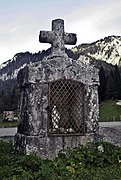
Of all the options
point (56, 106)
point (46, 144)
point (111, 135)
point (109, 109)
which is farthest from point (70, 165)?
point (109, 109)

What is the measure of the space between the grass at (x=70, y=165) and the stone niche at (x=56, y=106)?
389mm

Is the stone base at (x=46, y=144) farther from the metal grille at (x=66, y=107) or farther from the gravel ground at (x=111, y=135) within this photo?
the gravel ground at (x=111, y=135)

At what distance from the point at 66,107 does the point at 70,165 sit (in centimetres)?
212

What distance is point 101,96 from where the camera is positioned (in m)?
66.7

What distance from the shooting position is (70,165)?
6207 mm

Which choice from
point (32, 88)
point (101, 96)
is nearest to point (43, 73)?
point (32, 88)

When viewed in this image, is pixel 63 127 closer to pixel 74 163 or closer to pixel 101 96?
pixel 74 163

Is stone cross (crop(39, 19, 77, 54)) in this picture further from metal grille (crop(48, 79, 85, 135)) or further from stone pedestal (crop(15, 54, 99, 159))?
metal grille (crop(48, 79, 85, 135))

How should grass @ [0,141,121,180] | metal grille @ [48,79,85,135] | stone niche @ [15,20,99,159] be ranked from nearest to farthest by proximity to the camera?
grass @ [0,141,121,180], stone niche @ [15,20,99,159], metal grille @ [48,79,85,135]

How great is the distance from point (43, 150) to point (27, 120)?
824 mm

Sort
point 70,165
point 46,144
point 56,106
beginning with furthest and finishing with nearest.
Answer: point 56,106 < point 46,144 < point 70,165

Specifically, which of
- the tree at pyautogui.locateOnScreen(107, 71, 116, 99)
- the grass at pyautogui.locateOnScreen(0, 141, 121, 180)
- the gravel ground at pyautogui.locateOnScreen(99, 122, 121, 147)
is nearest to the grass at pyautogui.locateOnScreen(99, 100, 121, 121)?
the tree at pyautogui.locateOnScreen(107, 71, 116, 99)

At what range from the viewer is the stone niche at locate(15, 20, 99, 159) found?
24.2 ft

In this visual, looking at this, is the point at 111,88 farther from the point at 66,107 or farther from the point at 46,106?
the point at 46,106
